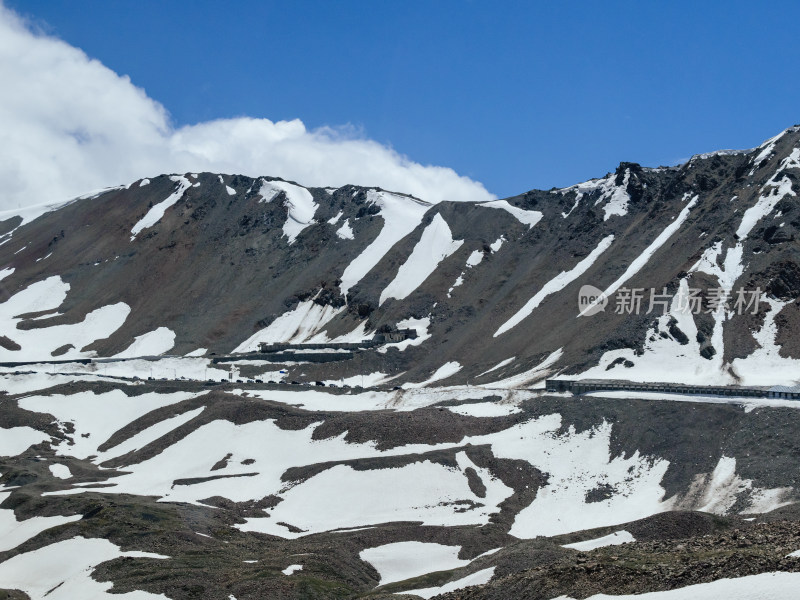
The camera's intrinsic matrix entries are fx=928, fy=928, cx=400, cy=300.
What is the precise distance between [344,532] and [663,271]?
259 feet

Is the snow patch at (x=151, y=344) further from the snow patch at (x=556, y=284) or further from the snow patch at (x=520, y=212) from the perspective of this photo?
the snow patch at (x=520, y=212)

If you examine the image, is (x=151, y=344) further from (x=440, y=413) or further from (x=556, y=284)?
(x=440, y=413)

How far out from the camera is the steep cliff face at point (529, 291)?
11294 centimetres

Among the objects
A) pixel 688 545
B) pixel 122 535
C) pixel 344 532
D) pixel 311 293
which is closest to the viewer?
pixel 688 545

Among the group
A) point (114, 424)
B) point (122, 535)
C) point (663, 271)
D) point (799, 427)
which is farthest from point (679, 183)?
point (122, 535)

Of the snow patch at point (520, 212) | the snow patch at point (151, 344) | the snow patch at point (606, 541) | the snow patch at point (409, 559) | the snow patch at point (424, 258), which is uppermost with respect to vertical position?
the snow patch at point (520, 212)

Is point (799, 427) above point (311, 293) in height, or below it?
below

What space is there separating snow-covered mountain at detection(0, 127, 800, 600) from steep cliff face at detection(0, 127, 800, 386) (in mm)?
539

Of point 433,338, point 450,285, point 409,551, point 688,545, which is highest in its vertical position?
point 450,285

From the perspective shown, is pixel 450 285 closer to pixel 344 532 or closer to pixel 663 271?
pixel 663 271

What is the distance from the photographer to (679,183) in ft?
520

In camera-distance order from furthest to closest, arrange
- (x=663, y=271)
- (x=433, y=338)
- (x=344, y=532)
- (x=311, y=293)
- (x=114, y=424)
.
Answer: (x=311, y=293) < (x=433, y=338) < (x=663, y=271) < (x=114, y=424) < (x=344, y=532)

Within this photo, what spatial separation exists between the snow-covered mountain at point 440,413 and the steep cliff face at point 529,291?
54 cm

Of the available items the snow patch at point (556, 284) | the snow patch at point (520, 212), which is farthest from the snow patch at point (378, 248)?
the snow patch at point (556, 284)
